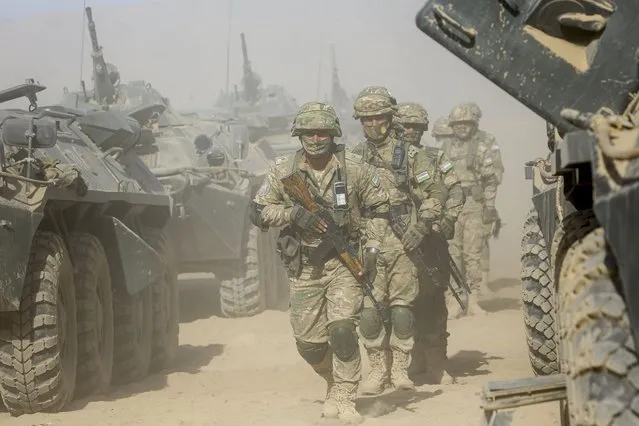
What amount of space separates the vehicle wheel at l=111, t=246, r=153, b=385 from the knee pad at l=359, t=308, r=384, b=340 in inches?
79.3

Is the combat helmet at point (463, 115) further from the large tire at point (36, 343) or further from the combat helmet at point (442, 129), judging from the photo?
the large tire at point (36, 343)

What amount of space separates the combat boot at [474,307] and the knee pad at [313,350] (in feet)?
17.7

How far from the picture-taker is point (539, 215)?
7059mm

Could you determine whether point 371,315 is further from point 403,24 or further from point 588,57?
point 403,24

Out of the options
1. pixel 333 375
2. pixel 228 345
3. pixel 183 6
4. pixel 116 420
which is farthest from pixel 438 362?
pixel 183 6

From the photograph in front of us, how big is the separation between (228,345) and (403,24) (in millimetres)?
75671

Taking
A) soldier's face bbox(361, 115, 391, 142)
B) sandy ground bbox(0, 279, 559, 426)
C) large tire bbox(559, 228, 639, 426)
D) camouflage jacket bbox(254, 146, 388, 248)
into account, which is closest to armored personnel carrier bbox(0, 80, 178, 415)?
sandy ground bbox(0, 279, 559, 426)

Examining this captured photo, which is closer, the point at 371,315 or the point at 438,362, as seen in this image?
the point at 371,315

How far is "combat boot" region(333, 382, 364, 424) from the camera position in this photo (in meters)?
7.23

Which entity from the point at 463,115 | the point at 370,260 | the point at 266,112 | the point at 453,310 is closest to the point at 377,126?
the point at 370,260

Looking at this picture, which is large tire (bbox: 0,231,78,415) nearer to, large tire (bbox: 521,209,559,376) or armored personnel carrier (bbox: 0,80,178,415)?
armored personnel carrier (bbox: 0,80,178,415)

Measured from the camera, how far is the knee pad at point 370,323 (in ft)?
26.9

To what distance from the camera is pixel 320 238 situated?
732 cm

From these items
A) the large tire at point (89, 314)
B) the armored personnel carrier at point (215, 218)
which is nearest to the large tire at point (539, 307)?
the large tire at point (89, 314)
